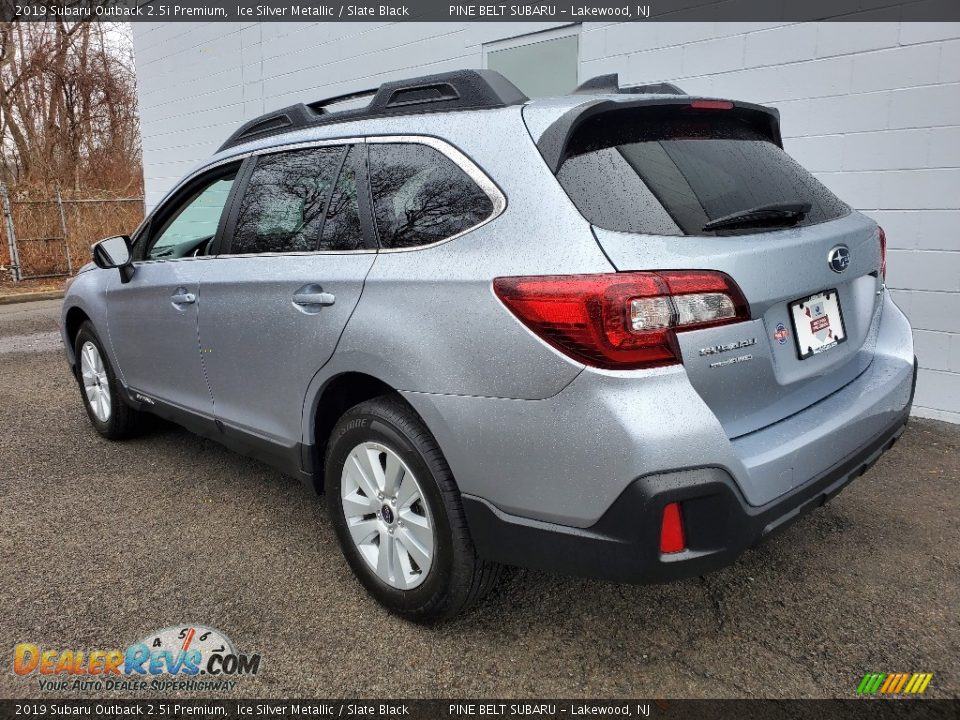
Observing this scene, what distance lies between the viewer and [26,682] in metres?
2.24

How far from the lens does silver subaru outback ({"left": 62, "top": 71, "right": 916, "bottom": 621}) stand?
185 cm

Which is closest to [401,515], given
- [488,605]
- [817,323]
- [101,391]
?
[488,605]

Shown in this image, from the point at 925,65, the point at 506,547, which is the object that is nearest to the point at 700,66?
the point at 925,65

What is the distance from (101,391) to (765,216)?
4.04 meters

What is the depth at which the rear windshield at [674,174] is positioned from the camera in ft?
6.56

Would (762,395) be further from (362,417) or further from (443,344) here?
(362,417)

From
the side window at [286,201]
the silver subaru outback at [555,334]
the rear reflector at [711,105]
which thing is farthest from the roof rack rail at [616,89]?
the side window at [286,201]

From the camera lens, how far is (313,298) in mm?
2570

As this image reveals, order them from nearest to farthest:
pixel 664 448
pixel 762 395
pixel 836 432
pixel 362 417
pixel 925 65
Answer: pixel 664 448 → pixel 762 395 → pixel 836 432 → pixel 362 417 → pixel 925 65

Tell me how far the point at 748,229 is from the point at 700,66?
370 centimetres

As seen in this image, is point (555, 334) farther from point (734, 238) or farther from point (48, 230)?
point (48, 230)

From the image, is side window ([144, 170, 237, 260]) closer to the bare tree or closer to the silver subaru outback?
the silver subaru outback

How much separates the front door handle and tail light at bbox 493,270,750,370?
908mm

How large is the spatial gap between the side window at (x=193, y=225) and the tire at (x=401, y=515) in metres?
1.44
